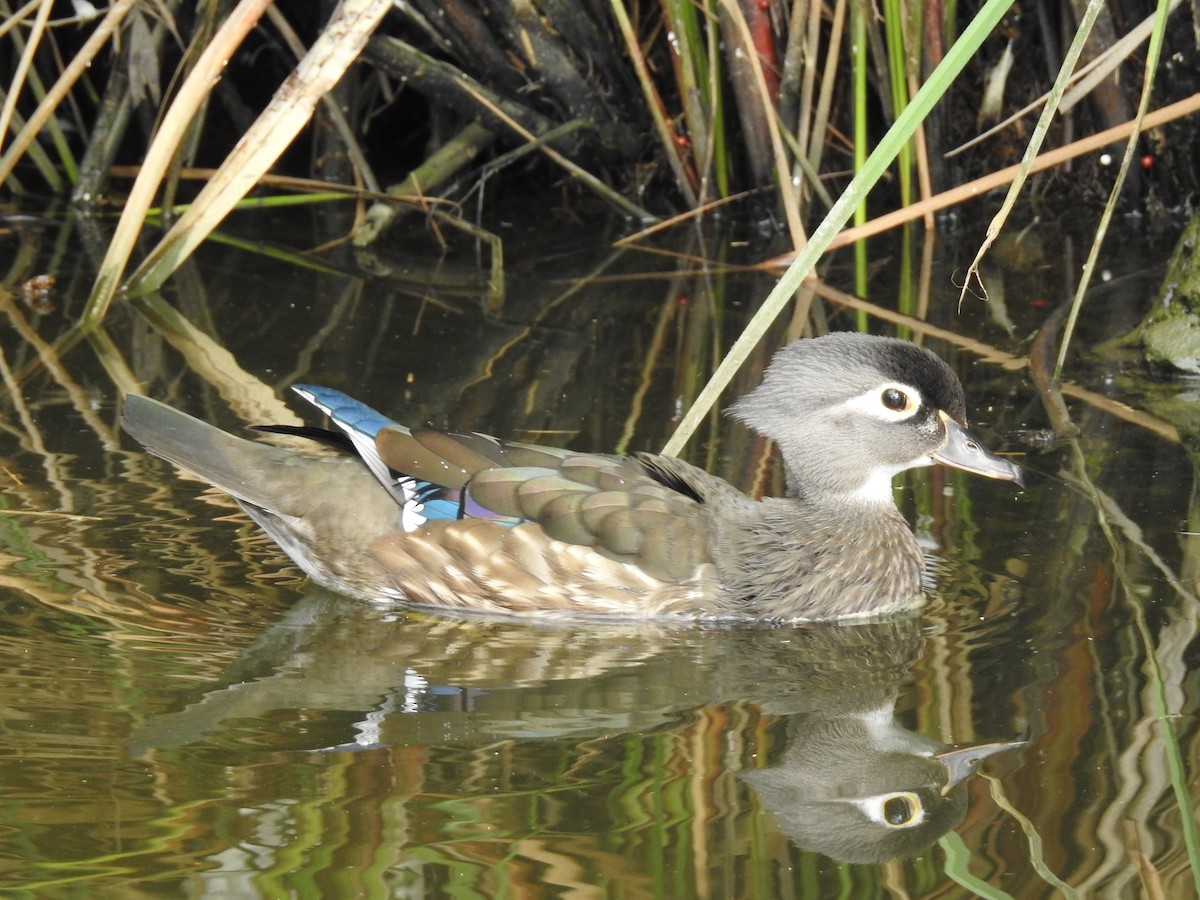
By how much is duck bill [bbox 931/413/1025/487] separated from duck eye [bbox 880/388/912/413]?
4.0 inches

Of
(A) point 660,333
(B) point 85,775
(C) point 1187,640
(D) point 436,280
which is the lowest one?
(B) point 85,775

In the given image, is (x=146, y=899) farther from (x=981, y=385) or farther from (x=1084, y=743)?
(x=981, y=385)

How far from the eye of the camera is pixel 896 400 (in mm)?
4363

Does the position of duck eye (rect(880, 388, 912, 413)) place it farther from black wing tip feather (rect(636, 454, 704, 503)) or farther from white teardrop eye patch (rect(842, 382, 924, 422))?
black wing tip feather (rect(636, 454, 704, 503))

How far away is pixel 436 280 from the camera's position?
705 cm

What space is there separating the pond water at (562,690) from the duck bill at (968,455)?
0.19 meters

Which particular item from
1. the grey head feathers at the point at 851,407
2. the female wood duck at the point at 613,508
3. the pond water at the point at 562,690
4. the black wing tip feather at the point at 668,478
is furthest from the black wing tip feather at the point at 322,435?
the grey head feathers at the point at 851,407

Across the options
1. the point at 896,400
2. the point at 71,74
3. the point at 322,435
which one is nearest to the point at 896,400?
the point at 896,400

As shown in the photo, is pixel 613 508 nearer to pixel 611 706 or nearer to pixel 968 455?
pixel 611 706

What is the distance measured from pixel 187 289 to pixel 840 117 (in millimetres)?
3127

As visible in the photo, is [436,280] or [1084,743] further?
[436,280]

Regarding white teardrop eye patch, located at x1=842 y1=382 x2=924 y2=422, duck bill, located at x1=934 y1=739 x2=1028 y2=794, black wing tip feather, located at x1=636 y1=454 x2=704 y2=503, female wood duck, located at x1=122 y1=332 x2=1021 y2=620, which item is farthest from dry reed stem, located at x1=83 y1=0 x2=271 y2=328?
duck bill, located at x1=934 y1=739 x2=1028 y2=794

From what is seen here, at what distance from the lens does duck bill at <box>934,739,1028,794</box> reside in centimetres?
316

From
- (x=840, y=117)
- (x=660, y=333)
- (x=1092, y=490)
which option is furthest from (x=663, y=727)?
(x=840, y=117)
